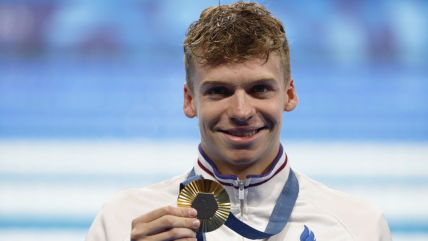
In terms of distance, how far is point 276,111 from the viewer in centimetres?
195

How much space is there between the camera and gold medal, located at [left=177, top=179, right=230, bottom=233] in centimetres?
161

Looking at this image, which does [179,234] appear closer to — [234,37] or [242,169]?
[242,169]

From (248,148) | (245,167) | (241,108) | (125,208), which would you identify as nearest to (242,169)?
(245,167)

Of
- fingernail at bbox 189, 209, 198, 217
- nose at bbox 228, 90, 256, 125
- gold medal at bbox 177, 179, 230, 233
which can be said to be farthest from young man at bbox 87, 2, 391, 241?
fingernail at bbox 189, 209, 198, 217

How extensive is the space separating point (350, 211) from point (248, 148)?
0.54 metres

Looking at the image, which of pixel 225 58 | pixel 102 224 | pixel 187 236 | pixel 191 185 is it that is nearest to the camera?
pixel 187 236

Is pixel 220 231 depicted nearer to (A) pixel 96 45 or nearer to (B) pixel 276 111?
(B) pixel 276 111

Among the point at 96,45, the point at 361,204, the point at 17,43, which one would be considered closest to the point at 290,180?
the point at 361,204

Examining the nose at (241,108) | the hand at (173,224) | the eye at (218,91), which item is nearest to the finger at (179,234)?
the hand at (173,224)

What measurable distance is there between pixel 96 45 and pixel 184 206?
2308 millimetres

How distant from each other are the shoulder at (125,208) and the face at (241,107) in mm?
344

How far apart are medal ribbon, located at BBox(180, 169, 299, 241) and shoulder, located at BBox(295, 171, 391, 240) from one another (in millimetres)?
78

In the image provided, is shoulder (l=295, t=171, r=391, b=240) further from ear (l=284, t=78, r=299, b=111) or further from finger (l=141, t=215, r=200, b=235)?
finger (l=141, t=215, r=200, b=235)

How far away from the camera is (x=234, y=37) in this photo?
1948 millimetres
